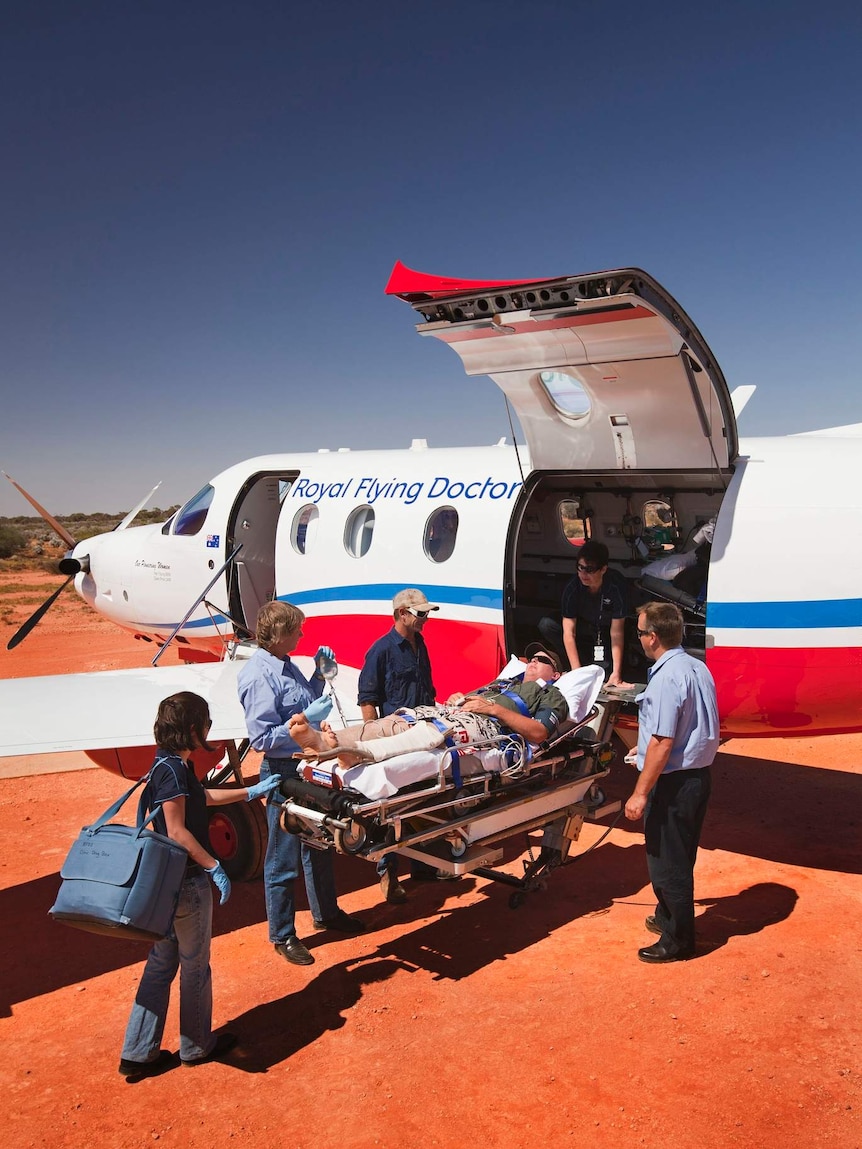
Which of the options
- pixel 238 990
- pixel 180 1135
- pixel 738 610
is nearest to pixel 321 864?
pixel 238 990

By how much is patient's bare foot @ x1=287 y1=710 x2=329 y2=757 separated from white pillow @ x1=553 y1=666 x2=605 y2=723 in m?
1.91

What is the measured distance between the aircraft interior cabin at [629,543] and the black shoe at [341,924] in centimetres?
265

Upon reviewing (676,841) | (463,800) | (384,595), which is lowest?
(676,841)

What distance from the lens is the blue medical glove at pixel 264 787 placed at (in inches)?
215

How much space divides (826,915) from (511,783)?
8.82ft

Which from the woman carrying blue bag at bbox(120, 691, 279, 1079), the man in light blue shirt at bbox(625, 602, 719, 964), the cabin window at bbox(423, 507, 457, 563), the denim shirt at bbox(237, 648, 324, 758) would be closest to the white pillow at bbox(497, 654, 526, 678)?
the man in light blue shirt at bbox(625, 602, 719, 964)

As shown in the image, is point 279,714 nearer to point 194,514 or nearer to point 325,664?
point 325,664

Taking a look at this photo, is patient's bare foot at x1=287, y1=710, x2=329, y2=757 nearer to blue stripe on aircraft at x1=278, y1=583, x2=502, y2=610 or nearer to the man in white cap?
the man in white cap

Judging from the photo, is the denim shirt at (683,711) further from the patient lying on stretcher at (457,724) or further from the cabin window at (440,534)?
the cabin window at (440,534)

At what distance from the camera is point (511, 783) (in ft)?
20.0

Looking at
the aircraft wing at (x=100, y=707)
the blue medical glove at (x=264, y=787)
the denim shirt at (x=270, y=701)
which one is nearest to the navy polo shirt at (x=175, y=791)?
the blue medical glove at (x=264, y=787)

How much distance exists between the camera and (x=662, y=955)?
5945 millimetres

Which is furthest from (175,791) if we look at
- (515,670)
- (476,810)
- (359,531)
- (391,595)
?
(359,531)

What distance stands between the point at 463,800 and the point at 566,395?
3.75 m
